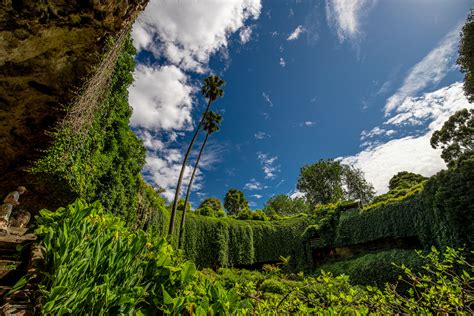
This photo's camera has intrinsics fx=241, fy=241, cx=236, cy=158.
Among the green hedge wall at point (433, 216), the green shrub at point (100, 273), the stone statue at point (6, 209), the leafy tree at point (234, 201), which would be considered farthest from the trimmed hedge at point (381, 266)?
the leafy tree at point (234, 201)

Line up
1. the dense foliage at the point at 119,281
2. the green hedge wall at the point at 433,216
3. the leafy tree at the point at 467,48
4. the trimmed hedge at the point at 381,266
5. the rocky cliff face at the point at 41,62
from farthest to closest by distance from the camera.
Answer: the leafy tree at the point at 467,48, the trimmed hedge at the point at 381,266, the green hedge wall at the point at 433,216, the rocky cliff face at the point at 41,62, the dense foliage at the point at 119,281

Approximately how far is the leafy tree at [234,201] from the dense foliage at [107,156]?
35.1m

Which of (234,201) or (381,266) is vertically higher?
(234,201)

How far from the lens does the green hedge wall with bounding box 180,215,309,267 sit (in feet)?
63.7

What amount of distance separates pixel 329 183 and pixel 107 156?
3865 centimetres

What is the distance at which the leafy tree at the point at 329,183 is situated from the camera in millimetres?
40781

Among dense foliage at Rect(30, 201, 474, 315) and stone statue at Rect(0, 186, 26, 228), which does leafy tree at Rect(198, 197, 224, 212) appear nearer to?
stone statue at Rect(0, 186, 26, 228)

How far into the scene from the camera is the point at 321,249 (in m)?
21.2

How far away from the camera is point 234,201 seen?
148ft

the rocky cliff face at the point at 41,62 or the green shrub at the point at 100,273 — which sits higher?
the rocky cliff face at the point at 41,62

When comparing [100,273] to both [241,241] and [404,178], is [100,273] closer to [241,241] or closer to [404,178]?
[241,241]

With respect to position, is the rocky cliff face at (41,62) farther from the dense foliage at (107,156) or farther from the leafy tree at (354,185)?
the leafy tree at (354,185)

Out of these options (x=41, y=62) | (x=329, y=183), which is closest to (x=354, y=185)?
(x=329, y=183)

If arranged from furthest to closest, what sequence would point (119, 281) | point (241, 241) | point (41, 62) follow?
point (241, 241), point (41, 62), point (119, 281)
